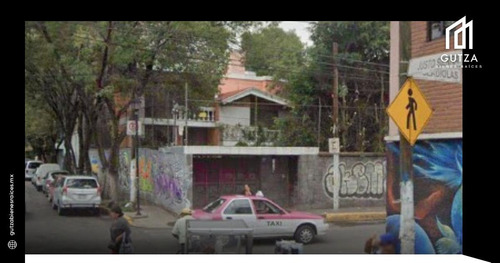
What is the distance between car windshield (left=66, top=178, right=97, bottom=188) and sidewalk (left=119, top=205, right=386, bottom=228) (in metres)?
0.92

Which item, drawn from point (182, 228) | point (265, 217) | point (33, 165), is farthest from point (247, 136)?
point (33, 165)

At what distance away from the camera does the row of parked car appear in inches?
424

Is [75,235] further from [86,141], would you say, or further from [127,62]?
[127,62]

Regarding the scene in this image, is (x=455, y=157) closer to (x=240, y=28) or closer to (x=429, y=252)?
(x=429, y=252)

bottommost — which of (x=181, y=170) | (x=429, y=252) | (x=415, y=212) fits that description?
(x=429, y=252)

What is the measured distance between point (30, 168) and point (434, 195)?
6.74 m

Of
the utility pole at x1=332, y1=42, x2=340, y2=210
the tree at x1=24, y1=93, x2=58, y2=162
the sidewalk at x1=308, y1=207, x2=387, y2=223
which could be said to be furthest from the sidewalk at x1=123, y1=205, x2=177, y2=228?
the utility pole at x1=332, y1=42, x2=340, y2=210

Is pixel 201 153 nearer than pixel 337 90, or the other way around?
pixel 201 153

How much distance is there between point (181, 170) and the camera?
1067cm

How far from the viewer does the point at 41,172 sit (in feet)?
37.1

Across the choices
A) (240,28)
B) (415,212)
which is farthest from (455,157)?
(240,28)

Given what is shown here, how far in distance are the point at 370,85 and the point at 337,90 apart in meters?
0.58

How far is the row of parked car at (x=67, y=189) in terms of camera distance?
35.3 ft
